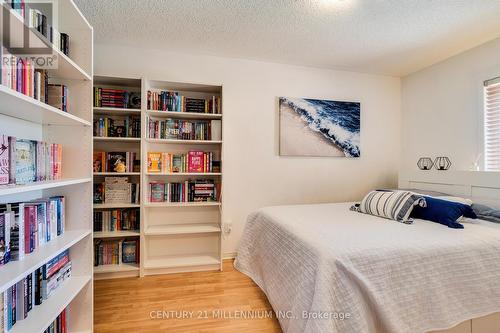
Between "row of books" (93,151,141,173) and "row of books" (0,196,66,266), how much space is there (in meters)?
0.96

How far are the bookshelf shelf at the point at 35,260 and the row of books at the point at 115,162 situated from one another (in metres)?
0.99

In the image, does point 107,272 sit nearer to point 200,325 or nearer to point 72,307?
point 72,307

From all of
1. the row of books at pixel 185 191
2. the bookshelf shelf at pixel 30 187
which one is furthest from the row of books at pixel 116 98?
the bookshelf shelf at pixel 30 187

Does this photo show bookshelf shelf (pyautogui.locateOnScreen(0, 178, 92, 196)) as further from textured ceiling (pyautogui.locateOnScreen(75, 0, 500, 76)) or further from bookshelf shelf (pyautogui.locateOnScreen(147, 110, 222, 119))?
textured ceiling (pyautogui.locateOnScreen(75, 0, 500, 76))

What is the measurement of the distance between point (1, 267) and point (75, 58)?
1184 millimetres

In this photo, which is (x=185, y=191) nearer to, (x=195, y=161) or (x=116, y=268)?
(x=195, y=161)

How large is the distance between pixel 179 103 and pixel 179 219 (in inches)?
49.3

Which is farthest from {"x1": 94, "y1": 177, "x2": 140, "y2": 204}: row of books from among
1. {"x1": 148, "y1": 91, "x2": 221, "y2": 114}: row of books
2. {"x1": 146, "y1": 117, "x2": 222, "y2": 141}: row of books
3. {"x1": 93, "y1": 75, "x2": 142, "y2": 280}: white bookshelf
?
{"x1": 148, "y1": 91, "x2": 221, "y2": 114}: row of books

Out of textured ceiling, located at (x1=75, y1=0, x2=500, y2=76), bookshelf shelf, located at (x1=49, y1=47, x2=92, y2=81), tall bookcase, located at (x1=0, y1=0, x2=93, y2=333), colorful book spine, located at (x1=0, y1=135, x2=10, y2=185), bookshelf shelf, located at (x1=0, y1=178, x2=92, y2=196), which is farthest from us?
textured ceiling, located at (x1=75, y1=0, x2=500, y2=76)

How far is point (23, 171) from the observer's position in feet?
3.74

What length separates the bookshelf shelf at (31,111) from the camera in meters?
0.91

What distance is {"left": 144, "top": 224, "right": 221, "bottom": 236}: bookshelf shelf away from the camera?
2373 millimetres

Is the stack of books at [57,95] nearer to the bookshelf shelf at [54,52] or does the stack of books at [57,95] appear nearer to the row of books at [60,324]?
the bookshelf shelf at [54,52]

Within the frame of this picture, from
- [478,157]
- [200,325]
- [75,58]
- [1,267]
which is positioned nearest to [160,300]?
[200,325]
